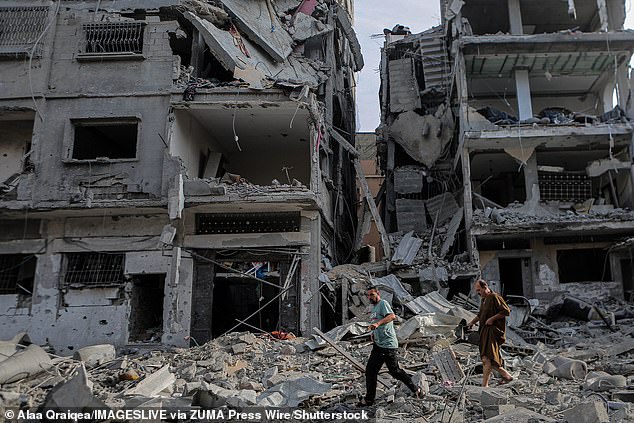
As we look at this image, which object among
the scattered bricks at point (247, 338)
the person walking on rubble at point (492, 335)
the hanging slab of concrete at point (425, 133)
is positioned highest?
the hanging slab of concrete at point (425, 133)

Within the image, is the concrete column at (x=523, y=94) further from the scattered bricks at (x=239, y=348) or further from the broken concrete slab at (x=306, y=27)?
the scattered bricks at (x=239, y=348)

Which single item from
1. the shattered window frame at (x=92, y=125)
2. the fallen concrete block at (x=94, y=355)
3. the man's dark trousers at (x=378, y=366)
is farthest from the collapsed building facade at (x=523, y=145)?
the fallen concrete block at (x=94, y=355)

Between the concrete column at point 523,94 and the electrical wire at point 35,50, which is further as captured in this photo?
the concrete column at point 523,94

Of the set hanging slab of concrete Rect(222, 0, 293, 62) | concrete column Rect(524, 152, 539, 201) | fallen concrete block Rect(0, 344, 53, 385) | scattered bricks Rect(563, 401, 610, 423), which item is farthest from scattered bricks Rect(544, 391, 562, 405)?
hanging slab of concrete Rect(222, 0, 293, 62)

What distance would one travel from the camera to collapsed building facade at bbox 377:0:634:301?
17312 mm

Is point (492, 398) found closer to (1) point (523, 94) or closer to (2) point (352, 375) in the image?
(2) point (352, 375)

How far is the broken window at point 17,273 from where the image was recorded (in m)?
15.1

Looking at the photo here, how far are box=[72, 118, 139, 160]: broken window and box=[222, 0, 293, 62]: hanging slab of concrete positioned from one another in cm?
454

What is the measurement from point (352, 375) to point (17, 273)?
1076 cm

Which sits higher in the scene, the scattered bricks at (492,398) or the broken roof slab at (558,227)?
the broken roof slab at (558,227)

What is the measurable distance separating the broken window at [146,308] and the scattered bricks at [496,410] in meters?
10.2

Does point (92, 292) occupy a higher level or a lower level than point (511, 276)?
lower

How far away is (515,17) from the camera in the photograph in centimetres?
1875

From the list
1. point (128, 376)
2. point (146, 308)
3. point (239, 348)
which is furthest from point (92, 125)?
point (128, 376)
